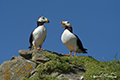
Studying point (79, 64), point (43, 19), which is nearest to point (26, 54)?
point (79, 64)

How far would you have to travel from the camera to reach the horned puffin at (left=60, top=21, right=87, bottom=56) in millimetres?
12163

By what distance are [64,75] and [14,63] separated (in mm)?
2648

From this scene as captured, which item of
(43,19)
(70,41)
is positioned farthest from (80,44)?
(43,19)

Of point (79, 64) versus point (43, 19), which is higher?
point (43, 19)

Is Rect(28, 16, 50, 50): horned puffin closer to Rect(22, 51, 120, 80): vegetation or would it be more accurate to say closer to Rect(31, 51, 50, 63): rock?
Rect(31, 51, 50, 63): rock

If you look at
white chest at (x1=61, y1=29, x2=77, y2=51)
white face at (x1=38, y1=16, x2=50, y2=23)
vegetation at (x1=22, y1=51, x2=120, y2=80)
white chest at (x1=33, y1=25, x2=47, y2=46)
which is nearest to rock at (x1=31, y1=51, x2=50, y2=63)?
vegetation at (x1=22, y1=51, x2=120, y2=80)

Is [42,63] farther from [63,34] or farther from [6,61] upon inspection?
[63,34]

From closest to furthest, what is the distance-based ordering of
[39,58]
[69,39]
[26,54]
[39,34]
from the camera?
[39,58] → [26,54] → [39,34] → [69,39]

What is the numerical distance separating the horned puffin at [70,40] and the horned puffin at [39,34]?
1.11 meters

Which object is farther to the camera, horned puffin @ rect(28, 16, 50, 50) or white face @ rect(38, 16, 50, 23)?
white face @ rect(38, 16, 50, 23)

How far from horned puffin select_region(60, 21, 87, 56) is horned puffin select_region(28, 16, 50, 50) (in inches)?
43.6

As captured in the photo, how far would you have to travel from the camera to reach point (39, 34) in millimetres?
11820

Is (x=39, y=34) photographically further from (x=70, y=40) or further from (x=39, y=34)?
(x=70, y=40)

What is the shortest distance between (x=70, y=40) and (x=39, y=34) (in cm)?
178
